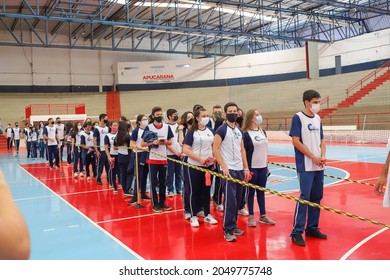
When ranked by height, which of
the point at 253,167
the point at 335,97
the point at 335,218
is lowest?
the point at 335,218

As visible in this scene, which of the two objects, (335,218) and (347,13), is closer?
(335,218)

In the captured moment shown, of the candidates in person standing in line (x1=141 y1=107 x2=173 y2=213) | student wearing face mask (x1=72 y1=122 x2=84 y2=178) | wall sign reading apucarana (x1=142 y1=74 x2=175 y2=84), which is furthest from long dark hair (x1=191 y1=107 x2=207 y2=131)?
wall sign reading apucarana (x1=142 y1=74 x2=175 y2=84)

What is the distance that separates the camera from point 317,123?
463 centimetres

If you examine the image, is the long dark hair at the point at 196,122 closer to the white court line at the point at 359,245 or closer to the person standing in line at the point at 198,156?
the person standing in line at the point at 198,156

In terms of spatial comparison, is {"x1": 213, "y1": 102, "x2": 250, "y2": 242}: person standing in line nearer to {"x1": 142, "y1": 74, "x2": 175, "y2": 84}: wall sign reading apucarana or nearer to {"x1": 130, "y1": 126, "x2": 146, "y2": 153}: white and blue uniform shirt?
{"x1": 130, "y1": 126, "x2": 146, "y2": 153}: white and blue uniform shirt

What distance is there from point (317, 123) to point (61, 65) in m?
28.7

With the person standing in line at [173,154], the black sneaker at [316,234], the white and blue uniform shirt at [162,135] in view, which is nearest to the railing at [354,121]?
the person standing in line at [173,154]

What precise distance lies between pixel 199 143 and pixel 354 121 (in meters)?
20.8

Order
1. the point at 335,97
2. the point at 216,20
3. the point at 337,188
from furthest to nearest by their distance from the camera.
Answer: the point at 216,20 < the point at 335,97 < the point at 337,188

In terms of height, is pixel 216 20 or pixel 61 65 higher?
pixel 216 20

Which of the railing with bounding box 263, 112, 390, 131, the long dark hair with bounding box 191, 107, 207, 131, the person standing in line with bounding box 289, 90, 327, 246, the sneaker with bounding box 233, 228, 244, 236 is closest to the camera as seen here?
the person standing in line with bounding box 289, 90, 327, 246

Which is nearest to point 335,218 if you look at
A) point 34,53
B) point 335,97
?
point 335,97

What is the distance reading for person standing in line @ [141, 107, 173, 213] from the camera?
21.0ft
